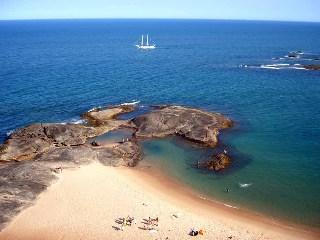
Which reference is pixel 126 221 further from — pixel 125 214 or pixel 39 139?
pixel 39 139

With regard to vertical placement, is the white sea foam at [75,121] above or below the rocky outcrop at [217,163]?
A: above

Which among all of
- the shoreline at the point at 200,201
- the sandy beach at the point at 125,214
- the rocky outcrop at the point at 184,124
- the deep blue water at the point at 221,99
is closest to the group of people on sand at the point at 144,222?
the sandy beach at the point at 125,214

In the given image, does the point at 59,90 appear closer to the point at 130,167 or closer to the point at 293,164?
the point at 130,167

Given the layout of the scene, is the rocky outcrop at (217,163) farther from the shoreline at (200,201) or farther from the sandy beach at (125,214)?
the sandy beach at (125,214)

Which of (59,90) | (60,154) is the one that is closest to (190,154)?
(60,154)

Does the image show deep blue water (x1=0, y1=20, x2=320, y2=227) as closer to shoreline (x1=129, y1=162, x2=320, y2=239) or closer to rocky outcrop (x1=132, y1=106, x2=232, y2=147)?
shoreline (x1=129, y1=162, x2=320, y2=239)

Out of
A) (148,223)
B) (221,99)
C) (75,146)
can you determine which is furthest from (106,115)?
(148,223)
